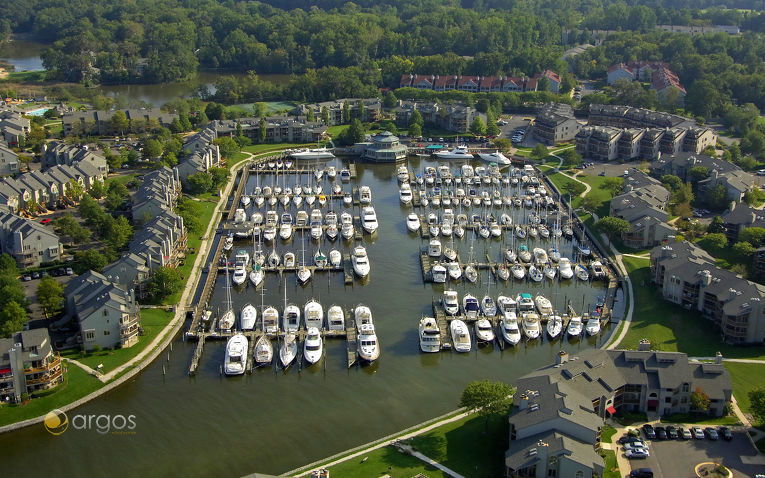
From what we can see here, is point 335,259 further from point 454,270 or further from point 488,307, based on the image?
point 488,307

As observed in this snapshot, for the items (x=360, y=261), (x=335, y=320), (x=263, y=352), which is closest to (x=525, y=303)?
(x=335, y=320)

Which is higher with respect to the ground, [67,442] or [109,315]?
[109,315]

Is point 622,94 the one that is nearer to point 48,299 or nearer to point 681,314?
point 681,314

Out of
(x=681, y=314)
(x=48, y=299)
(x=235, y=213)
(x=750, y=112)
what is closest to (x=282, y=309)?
(x=48, y=299)

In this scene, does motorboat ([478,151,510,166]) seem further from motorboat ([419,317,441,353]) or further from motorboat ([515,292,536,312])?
motorboat ([419,317,441,353])

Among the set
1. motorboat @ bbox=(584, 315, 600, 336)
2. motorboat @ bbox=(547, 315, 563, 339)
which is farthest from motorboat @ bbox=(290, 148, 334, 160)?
motorboat @ bbox=(584, 315, 600, 336)
